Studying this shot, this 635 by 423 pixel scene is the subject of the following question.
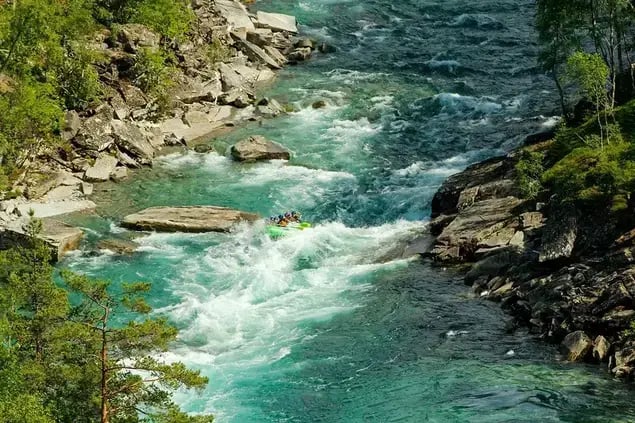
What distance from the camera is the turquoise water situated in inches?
1307

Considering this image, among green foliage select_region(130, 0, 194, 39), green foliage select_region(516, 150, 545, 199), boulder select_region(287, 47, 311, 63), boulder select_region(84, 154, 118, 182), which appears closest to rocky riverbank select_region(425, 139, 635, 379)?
green foliage select_region(516, 150, 545, 199)

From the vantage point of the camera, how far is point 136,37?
2525 inches

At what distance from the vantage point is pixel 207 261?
149ft

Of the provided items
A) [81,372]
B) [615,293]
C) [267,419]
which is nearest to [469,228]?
[615,293]

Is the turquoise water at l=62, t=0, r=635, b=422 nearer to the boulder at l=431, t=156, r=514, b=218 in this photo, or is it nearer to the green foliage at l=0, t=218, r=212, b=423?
the boulder at l=431, t=156, r=514, b=218

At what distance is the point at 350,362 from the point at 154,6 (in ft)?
131

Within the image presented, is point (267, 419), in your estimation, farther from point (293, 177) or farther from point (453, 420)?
point (293, 177)

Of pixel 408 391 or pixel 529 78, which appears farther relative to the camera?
pixel 529 78

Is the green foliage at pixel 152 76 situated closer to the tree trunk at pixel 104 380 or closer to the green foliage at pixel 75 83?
the green foliage at pixel 75 83

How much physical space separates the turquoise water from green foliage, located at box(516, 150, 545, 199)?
Answer: 20.8 feet

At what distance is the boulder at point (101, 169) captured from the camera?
53344 millimetres

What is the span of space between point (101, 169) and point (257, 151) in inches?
406

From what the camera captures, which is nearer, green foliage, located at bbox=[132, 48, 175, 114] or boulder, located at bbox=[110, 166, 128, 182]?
boulder, located at bbox=[110, 166, 128, 182]

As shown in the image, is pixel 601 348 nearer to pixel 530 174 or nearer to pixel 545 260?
pixel 545 260
